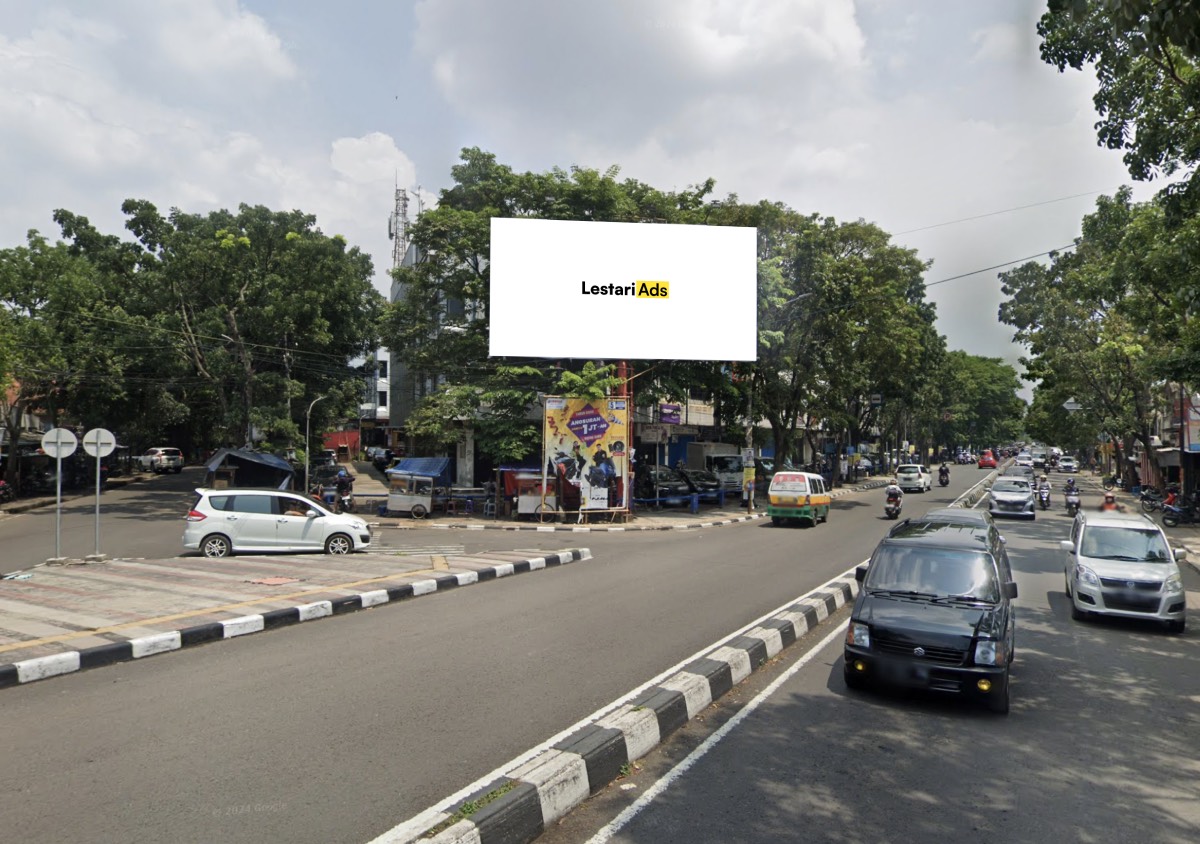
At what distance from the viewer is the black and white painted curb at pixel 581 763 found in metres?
4.05

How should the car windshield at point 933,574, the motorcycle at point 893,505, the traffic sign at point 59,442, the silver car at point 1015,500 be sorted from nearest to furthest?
the car windshield at point 933,574 → the traffic sign at point 59,442 → the motorcycle at point 893,505 → the silver car at point 1015,500

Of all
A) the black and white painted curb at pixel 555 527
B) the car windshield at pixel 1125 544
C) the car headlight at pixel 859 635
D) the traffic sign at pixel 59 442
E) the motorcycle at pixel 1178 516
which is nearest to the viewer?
the car headlight at pixel 859 635

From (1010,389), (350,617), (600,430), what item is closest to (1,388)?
(600,430)

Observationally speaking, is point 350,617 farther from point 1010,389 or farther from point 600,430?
point 1010,389

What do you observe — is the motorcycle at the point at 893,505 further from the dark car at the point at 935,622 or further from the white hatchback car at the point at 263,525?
the dark car at the point at 935,622

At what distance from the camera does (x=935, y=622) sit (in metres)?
6.85

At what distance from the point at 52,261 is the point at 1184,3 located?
35959 mm

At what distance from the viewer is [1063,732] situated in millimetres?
6262

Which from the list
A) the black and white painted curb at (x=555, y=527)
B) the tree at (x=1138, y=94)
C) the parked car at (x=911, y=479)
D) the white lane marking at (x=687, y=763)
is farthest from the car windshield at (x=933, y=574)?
the parked car at (x=911, y=479)

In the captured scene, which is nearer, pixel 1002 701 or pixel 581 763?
pixel 581 763

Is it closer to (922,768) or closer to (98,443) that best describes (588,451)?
(98,443)

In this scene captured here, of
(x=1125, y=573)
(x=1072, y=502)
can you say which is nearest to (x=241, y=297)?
(x=1125, y=573)

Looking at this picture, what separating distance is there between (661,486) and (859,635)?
2551 cm

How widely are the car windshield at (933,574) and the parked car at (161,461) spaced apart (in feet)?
159
